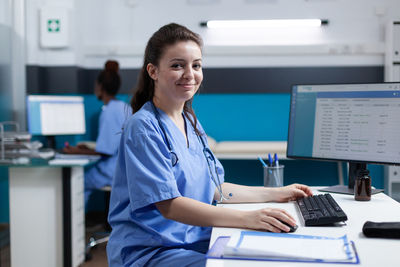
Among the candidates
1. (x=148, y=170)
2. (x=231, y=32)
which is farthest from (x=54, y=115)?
(x=148, y=170)

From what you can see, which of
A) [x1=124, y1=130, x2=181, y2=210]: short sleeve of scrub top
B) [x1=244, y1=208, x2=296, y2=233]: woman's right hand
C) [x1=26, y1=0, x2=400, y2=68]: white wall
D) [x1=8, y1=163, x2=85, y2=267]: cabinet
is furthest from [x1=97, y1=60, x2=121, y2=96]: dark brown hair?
[x1=244, y1=208, x2=296, y2=233]: woman's right hand

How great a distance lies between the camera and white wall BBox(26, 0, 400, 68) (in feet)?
12.3

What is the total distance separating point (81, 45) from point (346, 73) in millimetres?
2314

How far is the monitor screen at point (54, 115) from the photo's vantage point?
10.1 feet

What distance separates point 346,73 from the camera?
3754mm

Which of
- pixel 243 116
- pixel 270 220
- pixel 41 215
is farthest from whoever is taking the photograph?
pixel 243 116

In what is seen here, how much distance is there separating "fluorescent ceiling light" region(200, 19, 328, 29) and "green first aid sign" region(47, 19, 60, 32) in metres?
1.22

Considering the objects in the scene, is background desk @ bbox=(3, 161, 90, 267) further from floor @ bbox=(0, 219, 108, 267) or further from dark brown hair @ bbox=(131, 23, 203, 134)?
dark brown hair @ bbox=(131, 23, 203, 134)

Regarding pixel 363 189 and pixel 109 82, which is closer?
pixel 363 189

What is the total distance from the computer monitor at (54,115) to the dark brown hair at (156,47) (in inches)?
72.7

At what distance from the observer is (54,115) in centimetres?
320

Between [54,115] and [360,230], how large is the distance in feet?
8.46

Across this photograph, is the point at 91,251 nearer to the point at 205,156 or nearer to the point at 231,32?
the point at 205,156

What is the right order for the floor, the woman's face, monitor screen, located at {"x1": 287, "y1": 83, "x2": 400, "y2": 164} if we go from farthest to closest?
the floor, monitor screen, located at {"x1": 287, "y1": 83, "x2": 400, "y2": 164}, the woman's face
